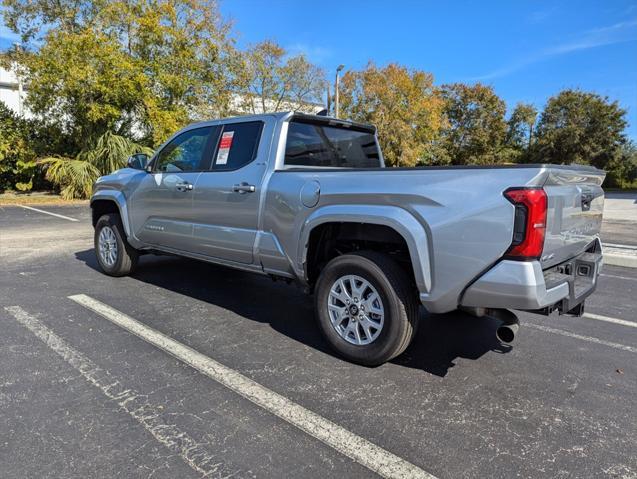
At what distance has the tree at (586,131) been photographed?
35.3 m

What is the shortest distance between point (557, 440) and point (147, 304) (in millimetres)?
3888

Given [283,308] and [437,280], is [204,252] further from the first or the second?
[437,280]

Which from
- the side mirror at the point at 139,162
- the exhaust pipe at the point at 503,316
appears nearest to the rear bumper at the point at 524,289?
the exhaust pipe at the point at 503,316

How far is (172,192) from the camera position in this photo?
16.1 ft

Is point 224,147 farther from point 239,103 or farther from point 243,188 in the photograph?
point 239,103

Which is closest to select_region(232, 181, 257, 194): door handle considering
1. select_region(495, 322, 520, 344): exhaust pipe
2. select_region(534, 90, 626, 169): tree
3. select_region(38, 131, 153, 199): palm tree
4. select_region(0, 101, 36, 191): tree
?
select_region(495, 322, 520, 344): exhaust pipe

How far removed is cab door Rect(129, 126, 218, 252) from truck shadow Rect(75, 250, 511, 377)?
0.70 metres

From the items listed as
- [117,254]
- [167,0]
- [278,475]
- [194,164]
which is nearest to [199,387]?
[278,475]

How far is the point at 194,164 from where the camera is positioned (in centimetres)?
480

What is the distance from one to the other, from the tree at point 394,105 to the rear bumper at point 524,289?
28046 mm

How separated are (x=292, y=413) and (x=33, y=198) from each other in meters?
18.6

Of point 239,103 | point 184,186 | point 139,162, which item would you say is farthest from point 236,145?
point 239,103

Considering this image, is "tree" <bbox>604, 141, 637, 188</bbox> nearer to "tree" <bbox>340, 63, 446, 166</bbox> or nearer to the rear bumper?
"tree" <bbox>340, 63, 446, 166</bbox>

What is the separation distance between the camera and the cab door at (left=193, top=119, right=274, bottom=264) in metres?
4.08
